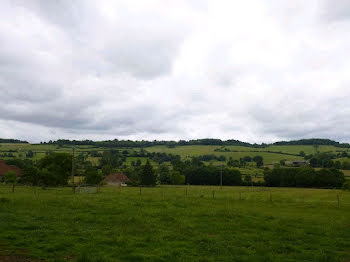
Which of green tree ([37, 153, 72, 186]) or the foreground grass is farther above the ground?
green tree ([37, 153, 72, 186])

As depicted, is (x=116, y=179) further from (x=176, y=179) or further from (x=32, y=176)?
(x=32, y=176)

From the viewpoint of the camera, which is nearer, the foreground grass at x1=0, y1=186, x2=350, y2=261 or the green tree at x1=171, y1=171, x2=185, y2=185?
the foreground grass at x1=0, y1=186, x2=350, y2=261

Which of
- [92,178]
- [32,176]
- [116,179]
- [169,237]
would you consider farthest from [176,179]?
[169,237]

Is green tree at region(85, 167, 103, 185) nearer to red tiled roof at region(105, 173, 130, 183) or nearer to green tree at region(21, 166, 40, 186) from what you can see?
green tree at region(21, 166, 40, 186)

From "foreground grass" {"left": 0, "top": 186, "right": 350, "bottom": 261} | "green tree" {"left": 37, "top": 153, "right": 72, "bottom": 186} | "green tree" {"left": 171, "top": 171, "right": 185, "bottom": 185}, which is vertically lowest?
"green tree" {"left": 171, "top": 171, "right": 185, "bottom": 185}

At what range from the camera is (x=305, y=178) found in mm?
103625

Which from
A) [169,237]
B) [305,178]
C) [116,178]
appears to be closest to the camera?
[169,237]

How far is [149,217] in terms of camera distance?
23203 mm

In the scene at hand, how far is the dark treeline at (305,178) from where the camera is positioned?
10125 cm

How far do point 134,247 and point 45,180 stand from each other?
62029mm

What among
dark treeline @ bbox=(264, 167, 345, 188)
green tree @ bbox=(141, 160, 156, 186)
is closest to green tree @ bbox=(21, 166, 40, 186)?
green tree @ bbox=(141, 160, 156, 186)

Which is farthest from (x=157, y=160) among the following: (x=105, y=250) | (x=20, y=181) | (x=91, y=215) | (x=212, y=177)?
(x=105, y=250)

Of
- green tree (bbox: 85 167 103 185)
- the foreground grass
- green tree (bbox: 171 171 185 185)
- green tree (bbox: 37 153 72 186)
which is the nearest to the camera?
the foreground grass

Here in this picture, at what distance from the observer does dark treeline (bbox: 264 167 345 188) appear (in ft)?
332
